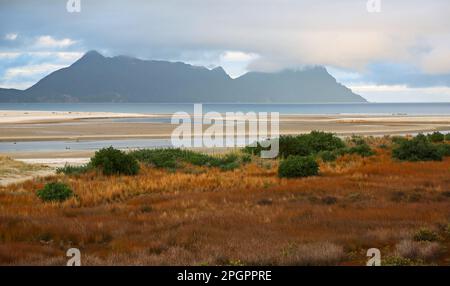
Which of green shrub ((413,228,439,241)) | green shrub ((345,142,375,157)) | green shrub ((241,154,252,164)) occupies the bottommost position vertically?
green shrub ((241,154,252,164))

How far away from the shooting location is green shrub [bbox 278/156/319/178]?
2181 centimetres

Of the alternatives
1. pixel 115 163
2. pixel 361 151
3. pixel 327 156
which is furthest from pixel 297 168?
pixel 361 151

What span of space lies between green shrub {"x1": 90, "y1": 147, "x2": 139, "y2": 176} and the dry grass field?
259cm

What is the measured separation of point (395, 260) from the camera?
8766 mm

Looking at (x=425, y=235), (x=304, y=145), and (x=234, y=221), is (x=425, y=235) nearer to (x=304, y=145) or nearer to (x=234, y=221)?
(x=234, y=221)

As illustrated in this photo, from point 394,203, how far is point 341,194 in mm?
2191

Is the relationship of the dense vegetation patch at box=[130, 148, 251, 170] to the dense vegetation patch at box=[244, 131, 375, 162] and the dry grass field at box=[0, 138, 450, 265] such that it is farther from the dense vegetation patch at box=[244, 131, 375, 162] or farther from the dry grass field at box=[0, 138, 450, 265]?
the dry grass field at box=[0, 138, 450, 265]

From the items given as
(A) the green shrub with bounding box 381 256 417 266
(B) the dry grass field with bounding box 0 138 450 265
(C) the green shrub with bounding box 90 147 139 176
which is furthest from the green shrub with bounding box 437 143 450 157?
(A) the green shrub with bounding box 381 256 417 266

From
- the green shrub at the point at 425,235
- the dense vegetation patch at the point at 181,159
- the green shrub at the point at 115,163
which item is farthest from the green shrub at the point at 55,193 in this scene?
the green shrub at the point at 425,235

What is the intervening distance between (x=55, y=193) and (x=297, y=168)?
10.1 m

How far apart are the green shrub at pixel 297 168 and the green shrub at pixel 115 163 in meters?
7.18

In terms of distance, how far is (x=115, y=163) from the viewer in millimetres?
23938

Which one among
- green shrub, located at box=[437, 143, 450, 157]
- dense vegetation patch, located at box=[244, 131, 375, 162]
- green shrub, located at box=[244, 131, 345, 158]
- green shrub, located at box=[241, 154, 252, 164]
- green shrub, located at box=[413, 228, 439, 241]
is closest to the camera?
green shrub, located at box=[413, 228, 439, 241]
